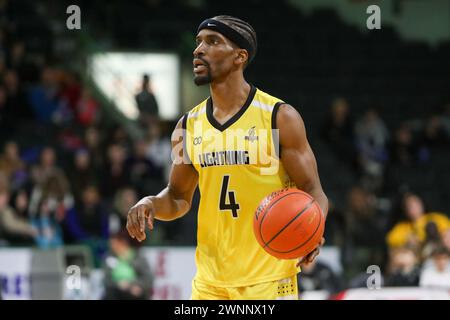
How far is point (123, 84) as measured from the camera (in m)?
16.9

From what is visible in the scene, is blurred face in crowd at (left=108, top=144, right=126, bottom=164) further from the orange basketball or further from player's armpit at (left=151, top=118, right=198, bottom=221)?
the orange basketball

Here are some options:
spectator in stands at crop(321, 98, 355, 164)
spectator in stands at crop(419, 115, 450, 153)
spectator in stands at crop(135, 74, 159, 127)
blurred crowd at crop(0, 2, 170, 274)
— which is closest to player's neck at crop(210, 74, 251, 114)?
blurred crowd at crop(0, 2, 170, 274)

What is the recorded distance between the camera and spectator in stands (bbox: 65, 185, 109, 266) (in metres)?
12.2

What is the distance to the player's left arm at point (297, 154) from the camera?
566 cm

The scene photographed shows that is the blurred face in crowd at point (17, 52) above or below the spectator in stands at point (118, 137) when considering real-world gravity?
above

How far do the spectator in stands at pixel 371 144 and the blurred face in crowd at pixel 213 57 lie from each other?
9.90m

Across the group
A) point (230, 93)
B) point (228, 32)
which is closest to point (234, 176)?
point (230, 93)

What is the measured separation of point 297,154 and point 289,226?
1.80ft

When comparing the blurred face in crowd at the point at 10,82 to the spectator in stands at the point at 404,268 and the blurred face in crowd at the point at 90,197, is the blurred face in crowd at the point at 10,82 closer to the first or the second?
the blurred face in crowd at the point at 90,197

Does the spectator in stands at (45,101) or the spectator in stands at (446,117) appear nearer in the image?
the spectator in stands at (45,101)

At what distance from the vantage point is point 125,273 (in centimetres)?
1073

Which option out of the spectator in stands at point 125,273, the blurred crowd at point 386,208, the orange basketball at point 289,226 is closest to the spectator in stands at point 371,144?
the blurred crowd at point 386,208

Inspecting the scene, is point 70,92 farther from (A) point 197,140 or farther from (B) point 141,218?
(B) point 141,218

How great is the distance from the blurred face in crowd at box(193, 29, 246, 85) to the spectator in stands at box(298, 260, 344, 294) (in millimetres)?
5136
